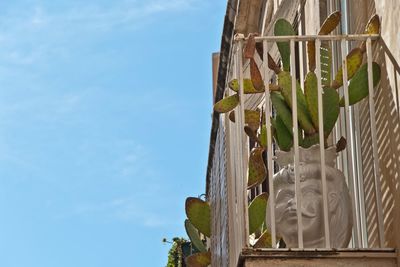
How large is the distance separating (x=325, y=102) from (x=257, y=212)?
875 mm

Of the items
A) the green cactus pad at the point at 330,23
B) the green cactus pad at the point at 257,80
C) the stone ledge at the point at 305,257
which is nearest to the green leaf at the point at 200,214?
the green cactus pad at the point at 257,80

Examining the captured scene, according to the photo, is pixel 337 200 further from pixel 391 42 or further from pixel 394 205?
pixel 391 42

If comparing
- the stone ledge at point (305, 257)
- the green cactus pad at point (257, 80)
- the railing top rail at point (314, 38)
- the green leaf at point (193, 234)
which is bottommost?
the stone ledge at point (305, 257)

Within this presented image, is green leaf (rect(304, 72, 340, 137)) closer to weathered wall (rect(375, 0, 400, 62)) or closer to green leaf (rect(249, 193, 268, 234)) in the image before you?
weathered wall (rect(375, 0, 400, 62))

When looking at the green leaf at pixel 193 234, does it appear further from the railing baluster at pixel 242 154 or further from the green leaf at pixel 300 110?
the green leaf at pixel 300 110

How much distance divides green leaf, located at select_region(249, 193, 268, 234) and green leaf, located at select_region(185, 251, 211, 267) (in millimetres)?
2829

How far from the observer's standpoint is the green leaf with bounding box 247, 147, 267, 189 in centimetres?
946

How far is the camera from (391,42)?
890 centimetres

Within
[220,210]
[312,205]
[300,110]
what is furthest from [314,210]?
[220,210]

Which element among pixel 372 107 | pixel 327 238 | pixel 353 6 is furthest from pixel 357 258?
pixel 353 6

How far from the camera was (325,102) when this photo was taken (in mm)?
9008

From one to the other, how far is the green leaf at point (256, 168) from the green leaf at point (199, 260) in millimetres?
2820

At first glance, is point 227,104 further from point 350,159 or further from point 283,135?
point 350,159

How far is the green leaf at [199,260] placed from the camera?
12.2 m
